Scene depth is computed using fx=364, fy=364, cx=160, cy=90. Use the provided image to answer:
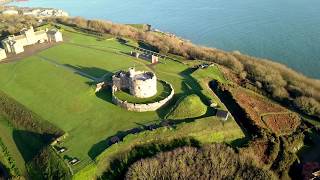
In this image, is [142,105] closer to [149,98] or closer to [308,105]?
[149,98]

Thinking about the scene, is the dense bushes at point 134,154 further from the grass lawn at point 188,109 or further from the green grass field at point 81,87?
the grass lawn at point 188,109

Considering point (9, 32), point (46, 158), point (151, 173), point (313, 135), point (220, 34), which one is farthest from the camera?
point (220, 34)

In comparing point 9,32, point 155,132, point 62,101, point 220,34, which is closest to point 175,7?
point 220,34

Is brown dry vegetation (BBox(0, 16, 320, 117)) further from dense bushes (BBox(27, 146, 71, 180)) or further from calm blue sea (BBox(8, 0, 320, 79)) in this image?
dense bushes (BBox(27, 146, 71, 180))

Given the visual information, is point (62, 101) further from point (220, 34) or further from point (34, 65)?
point (220, 34)

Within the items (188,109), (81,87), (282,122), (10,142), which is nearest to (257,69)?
(282,122)

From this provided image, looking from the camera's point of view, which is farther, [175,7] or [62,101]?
[175,7]
